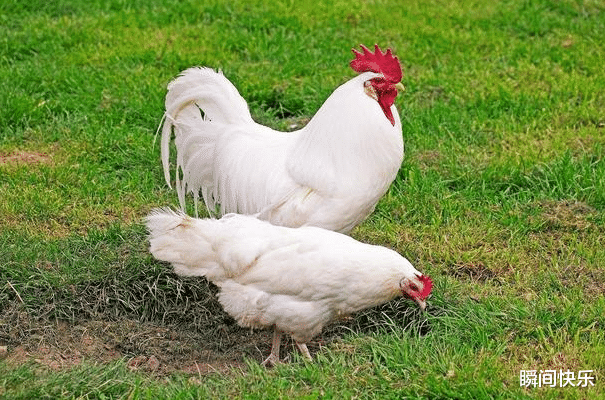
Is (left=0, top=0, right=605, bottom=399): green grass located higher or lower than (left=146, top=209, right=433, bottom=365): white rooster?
lower

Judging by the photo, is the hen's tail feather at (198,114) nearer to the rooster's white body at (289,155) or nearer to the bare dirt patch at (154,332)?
the rooster's white body at (289,155)

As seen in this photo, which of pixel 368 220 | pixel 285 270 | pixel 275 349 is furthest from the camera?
pixel 368 220

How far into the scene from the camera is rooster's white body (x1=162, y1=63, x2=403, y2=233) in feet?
18.1

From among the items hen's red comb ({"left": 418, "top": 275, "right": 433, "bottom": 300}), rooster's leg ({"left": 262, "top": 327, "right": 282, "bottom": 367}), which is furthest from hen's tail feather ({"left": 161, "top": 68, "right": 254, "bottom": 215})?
hen's red comb ({"left": 418, "top": 275, "right": 433, "bottom": 300})

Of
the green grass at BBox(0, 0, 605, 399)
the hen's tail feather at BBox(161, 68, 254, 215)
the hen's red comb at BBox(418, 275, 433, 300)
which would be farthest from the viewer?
the hen's tail feather at BBox(161, 68, 254, 215)

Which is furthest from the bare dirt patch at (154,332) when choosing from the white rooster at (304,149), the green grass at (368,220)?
the white rooster at (304,149)

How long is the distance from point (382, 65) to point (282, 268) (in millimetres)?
1332

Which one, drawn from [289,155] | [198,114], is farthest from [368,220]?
[198,114]

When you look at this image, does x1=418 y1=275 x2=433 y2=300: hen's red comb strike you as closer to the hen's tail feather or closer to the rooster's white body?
the rooster's white body

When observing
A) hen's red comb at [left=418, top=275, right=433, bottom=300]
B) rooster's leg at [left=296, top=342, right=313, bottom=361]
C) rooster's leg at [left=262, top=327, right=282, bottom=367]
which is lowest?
rooster's leg at [left=262, top=327, right=282, bottom=367]

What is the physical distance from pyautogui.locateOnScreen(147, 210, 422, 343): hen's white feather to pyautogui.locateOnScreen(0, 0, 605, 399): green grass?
0.26m

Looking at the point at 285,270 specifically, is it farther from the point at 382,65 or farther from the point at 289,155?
the point at 382,65

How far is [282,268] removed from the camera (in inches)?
200

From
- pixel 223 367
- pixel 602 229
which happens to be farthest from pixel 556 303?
pixel 223 367
